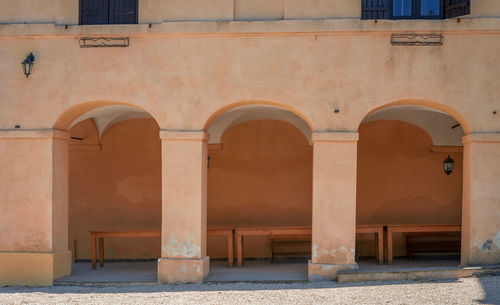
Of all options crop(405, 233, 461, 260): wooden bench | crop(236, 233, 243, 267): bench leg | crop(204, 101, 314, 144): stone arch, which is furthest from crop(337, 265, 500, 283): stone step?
crop(204, 101, 314, 144): stone arch

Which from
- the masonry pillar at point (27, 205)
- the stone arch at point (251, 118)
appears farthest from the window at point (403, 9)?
the masonry pillar at point (27, 205)

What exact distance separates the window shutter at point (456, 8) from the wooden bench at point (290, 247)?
5.98m

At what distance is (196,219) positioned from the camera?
927 centimetres

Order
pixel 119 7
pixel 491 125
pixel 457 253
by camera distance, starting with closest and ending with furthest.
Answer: pixel 491 125 → pixel 119 7 → pixel 457 253

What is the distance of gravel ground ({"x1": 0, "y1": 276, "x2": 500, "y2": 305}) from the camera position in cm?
775

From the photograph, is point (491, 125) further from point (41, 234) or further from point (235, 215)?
point (41, 234)

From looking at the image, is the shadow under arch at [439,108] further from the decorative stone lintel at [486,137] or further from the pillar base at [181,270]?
the pillar base at [181,270]

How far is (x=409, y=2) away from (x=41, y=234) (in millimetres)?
8263

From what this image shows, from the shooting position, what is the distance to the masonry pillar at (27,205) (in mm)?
9438

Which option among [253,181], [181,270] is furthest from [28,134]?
[253,181]

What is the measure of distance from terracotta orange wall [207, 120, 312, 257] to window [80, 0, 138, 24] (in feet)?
13.7

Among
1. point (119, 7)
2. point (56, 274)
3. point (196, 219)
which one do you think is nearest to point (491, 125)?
point (196, 219)

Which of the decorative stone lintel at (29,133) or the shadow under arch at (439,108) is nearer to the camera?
the shadow under arch at (439,108)

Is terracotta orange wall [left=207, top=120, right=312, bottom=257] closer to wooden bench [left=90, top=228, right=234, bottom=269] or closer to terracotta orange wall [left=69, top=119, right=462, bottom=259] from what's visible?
terracotta orange wall [left=69, top=119, right=462, bottom=259]
